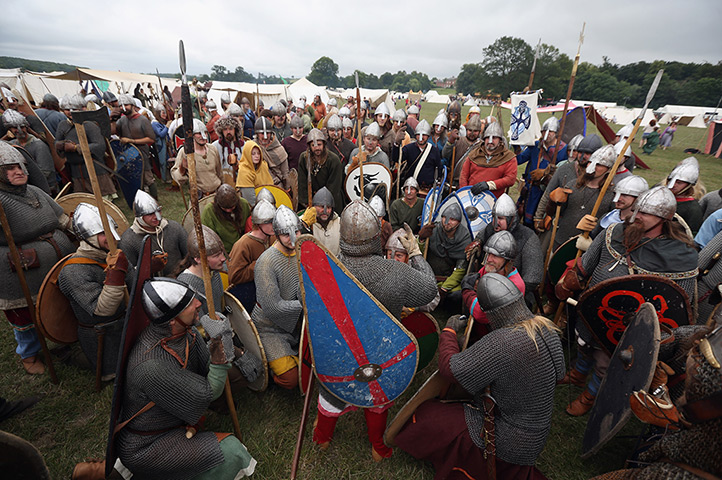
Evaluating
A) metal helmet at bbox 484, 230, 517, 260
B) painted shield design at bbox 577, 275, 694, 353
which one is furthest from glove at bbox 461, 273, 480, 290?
painted shield design at bbox 577, 275, 694, 353

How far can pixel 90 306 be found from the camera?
2758mm

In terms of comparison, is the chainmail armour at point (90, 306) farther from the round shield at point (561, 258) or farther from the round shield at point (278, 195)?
the round shield at point (561, 258)

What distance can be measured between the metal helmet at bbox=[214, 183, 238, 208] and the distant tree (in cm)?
10054

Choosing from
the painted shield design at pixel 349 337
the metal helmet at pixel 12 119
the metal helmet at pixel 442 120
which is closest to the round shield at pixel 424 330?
the painted shield design at pixel 349 337

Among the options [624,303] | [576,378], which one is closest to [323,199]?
A: [624,303]

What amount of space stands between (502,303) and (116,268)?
2.92m

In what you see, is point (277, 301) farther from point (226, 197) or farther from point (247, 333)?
point (226, 197)

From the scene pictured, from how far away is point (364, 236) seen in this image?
6.82ft

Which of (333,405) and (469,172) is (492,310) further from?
(469,172)

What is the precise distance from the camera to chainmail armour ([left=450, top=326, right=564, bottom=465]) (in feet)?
6.38

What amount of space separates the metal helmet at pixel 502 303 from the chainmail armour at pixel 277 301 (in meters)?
1.53

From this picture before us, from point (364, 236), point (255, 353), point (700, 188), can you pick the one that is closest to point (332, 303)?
point (364, 236)

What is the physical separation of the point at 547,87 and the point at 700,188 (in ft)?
205

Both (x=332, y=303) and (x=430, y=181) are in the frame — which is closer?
(x=332, y=303)
